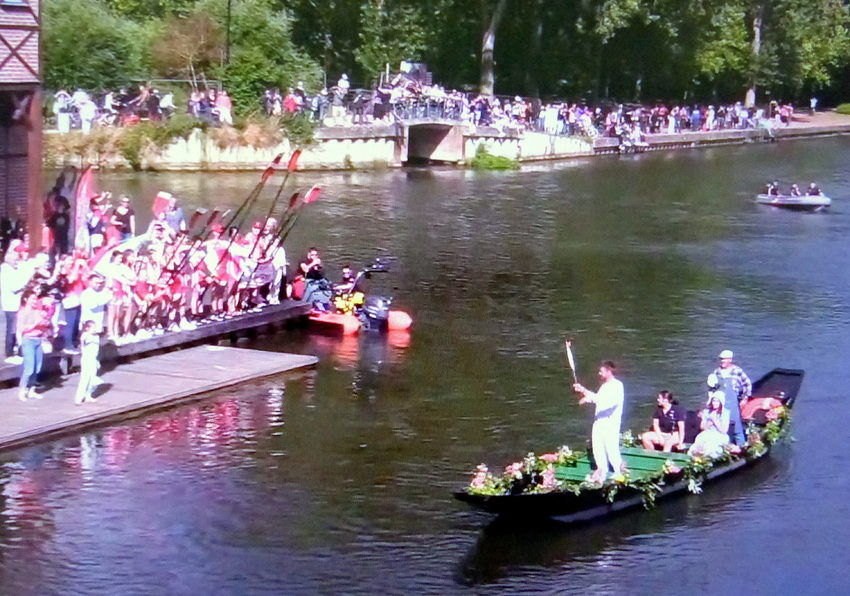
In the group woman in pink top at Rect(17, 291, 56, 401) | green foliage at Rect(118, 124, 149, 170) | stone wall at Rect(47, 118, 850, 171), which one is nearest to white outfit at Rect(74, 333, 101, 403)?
woman in pink top at Rect(17, 291, 56, 401)

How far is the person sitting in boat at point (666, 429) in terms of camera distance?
1983 cm

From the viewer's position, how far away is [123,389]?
22000mm

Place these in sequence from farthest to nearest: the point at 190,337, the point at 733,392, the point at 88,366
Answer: the point at 190,337, the point at 88,366, the point at 733,392

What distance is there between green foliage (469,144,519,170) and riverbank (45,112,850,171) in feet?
0.73

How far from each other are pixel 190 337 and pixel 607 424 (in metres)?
9.76

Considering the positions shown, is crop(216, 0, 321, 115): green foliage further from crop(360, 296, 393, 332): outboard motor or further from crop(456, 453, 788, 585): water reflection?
crop(456, 453, 788, 585): water reflection

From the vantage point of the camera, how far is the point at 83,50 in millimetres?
51562

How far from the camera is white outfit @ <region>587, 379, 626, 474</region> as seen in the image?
17.2m

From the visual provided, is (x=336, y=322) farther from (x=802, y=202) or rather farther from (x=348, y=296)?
(x=802, y=202)

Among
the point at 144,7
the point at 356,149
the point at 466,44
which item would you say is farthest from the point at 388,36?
the point at 356,149

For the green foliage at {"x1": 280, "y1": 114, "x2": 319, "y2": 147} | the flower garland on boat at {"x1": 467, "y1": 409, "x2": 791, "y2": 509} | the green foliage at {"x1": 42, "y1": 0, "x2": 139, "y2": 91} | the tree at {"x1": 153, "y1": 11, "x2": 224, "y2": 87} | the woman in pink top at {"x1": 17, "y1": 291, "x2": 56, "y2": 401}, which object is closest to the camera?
the flower garland on boat at {"x1": 467, "y1": 409, "x2": 791, "y2": 509}

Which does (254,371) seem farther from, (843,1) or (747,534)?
(843,1)

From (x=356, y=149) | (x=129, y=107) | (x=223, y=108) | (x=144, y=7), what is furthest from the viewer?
(x=144, y=7)

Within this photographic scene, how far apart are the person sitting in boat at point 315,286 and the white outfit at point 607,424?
11525 millimetres
